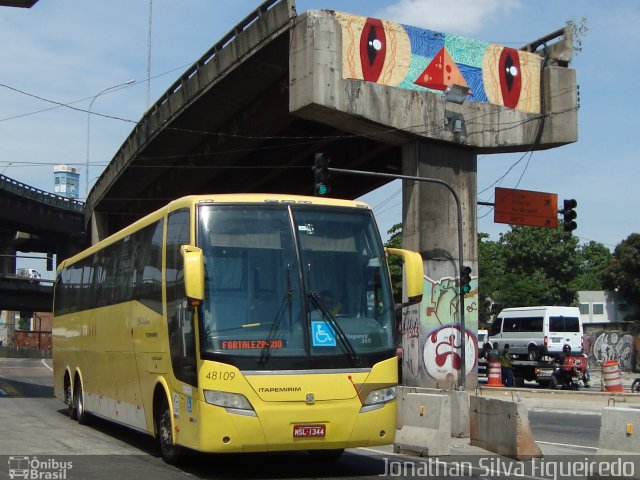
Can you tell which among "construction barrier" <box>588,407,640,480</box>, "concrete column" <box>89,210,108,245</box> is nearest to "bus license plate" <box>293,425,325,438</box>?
"construction barrier" <box>588,407,640,480</box>

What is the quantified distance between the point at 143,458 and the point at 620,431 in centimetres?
625

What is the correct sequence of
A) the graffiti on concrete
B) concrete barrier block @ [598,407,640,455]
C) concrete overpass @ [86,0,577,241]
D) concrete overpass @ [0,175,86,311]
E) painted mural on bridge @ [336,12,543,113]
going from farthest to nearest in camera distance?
concrete overpass @ [0,175,86,311]
the graffiti on concrete
painted mural on bridge @ [336,12,543,113]
concrete overpass @ [86,0,577,241]
concrete barrier block @ [598,407,640,455]

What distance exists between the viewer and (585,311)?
240 feet

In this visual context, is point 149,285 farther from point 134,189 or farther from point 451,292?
point 134,189

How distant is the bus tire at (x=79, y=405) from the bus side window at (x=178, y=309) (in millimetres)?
6966

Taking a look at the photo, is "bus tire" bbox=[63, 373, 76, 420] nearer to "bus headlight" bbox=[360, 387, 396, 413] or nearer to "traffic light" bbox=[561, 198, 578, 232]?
"bus headlight" bbox=[360, 387, 396, 413]

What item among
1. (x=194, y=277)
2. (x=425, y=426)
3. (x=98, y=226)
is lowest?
(x=425, y=426)

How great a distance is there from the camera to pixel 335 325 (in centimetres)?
1003

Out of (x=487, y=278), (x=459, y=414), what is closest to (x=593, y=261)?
(x=487, y=278)

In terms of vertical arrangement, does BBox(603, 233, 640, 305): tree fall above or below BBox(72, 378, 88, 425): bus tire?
above

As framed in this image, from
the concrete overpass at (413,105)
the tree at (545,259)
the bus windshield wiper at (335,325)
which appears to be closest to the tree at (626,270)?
the tree at (545,259)

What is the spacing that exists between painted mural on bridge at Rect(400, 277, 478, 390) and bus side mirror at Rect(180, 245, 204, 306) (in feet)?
58.9

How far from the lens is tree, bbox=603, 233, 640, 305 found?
66000 mm

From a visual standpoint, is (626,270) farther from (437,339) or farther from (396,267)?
(437,339)
